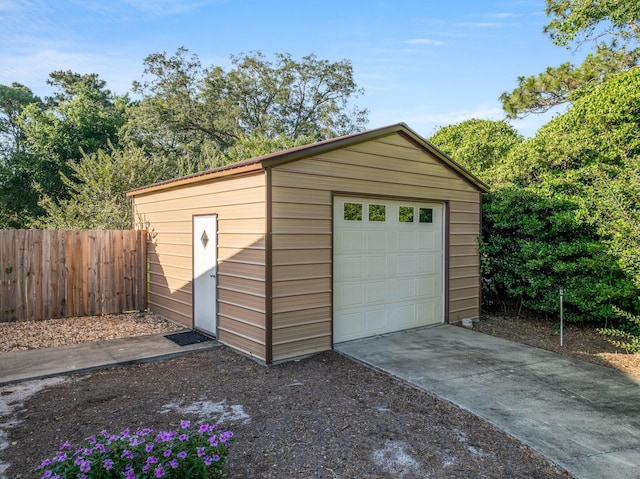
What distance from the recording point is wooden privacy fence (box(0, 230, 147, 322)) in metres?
6.86

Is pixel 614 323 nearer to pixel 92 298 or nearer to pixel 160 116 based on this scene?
pixel 92 298

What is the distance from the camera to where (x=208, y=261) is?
5.92 metres

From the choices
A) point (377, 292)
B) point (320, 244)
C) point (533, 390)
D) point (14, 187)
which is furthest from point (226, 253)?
point (14, 187)

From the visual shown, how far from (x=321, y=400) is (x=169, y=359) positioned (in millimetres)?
2289

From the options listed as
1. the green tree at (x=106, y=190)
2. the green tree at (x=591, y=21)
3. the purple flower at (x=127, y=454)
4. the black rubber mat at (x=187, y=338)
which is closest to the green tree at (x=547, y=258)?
the black rubber mat at (x=187, y=338)

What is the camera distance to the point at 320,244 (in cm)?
516

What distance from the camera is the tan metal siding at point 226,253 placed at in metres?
4.87

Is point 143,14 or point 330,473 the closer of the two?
point 330,473

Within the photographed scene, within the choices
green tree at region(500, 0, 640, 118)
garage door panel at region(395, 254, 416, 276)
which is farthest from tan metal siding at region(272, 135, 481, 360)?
green tree at region(500, 0, 640, 118)

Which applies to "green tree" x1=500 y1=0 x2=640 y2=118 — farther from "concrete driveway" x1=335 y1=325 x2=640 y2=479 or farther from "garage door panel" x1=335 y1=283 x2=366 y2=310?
"garage door panel" x1=335 y1=283 x2=366 y2=310

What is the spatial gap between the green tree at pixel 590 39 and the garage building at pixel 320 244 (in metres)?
5.17

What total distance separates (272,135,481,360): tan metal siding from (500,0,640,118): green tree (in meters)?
5.65

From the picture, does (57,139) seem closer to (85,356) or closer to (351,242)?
(85,356)

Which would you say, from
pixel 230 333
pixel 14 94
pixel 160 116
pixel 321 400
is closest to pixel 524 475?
→ pixel 321 400
